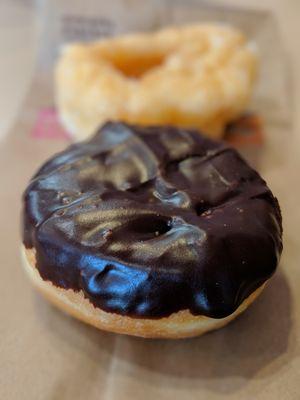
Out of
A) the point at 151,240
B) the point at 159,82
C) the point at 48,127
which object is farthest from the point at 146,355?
the point at 48,127

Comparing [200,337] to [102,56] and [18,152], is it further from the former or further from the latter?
[102,56]

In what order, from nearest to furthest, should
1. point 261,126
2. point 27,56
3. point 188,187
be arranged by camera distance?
point 188,187 → point 261,126 → point 27,56

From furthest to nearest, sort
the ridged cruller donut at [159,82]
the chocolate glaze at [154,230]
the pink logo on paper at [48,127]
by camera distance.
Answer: the pink logo on paper at [48,127] < the ridged cruller donut at [159,82] < the chocolate glaze at [154,230]

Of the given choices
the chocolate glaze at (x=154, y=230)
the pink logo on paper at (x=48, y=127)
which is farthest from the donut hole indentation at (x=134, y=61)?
the chocolate glaze at (x=154, y=230)

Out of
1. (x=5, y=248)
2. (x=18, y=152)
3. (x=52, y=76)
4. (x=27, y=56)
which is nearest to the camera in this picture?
(x=5, y=248)

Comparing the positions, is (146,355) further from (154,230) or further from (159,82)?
(159,82)

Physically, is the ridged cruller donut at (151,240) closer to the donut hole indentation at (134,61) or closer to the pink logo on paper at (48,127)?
the pink logo on paper at (48,127)

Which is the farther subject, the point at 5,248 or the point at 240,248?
the point at 5,248

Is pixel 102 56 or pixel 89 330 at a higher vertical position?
pixel 102 56

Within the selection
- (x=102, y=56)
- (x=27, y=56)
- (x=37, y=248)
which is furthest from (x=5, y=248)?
(x=27, y=56)
